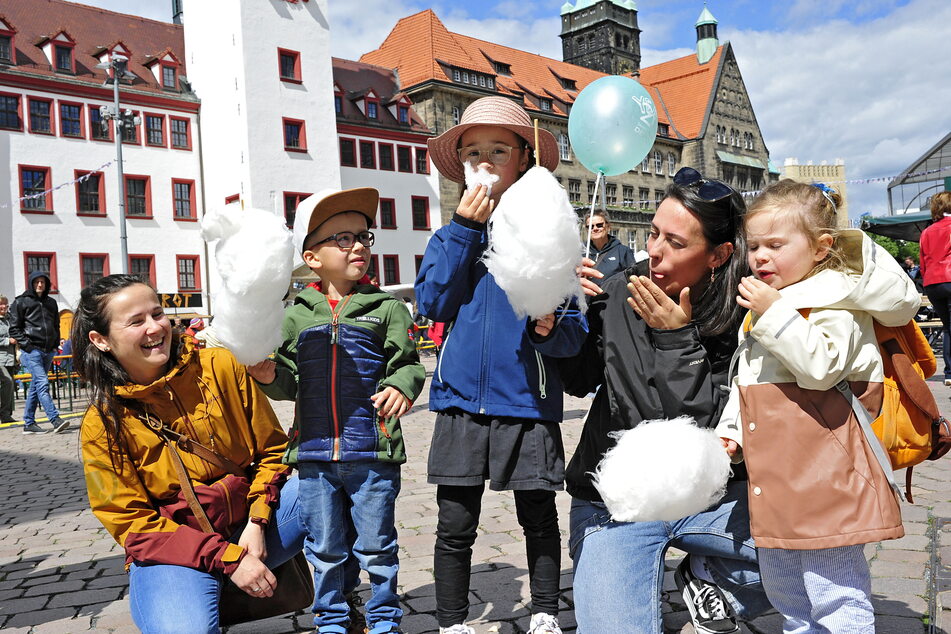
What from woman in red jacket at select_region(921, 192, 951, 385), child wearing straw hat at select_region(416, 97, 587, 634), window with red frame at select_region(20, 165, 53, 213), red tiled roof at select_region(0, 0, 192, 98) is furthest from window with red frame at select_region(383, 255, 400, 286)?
child wearing straw hat at select_region(416, 97, 587, 634)

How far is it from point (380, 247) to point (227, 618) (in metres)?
32.2

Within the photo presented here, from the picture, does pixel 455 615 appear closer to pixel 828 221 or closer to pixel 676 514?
pixel 676 514

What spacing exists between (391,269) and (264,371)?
32.5 m

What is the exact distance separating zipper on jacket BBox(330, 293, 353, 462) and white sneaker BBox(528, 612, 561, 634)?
3.06ft

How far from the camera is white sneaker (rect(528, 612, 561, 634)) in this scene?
2834mm

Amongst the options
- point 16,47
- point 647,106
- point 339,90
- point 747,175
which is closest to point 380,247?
point 339,90

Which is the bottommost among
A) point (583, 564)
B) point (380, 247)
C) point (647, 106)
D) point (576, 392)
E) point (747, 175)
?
point (583, 564)

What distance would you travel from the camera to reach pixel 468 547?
9.46ft

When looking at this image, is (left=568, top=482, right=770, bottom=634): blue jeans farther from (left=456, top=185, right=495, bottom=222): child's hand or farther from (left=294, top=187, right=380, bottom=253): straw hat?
(left=294, top=187, right=380, bottom=253): straw hat

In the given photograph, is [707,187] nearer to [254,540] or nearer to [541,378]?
[541,378]

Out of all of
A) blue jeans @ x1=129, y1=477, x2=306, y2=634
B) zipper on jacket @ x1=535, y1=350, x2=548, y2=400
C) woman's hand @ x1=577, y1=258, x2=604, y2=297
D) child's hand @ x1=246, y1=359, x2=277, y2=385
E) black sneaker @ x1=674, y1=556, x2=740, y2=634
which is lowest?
black sneaker @ x1=674, y1=556, x2=740, y2=634

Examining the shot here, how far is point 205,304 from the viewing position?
29797 mm

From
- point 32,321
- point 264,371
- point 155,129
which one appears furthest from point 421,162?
point 264,371

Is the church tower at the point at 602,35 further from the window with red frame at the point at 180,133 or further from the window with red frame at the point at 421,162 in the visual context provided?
the window with red frame at the point at 180,133
